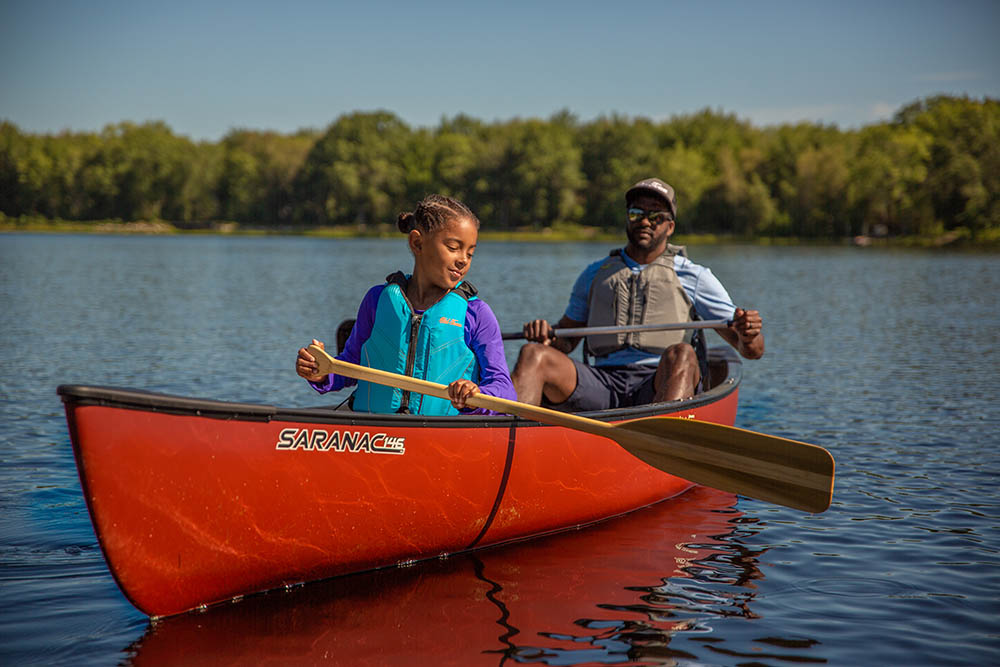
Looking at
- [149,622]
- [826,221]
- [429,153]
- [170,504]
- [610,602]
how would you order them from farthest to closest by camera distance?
[429,153]
[826,221]
[610,602]
[149,622]
[170,504]

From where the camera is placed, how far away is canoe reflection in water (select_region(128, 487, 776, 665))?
3.76 metres

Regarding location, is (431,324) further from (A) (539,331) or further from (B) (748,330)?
(B) (748,330)

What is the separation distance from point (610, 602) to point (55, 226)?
108551mm

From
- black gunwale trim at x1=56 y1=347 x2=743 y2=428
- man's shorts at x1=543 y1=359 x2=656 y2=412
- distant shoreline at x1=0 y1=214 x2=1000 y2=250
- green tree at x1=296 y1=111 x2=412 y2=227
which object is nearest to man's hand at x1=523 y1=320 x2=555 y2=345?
man's shorts at x1=543 y1=359 x2=656 y2=412

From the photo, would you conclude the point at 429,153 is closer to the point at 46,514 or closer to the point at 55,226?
the point at 55,226

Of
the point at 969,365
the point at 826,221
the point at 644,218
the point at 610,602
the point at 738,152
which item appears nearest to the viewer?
the point at 610,602

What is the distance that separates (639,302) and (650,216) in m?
0.56

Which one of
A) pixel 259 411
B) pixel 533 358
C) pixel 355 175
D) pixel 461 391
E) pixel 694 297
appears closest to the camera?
pixel 259 411

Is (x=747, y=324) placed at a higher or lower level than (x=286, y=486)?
higher

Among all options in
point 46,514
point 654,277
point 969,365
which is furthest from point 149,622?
point 969,365

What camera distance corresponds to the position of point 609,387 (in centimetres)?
587

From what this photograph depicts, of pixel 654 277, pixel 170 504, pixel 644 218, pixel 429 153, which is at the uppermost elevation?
pixel 429 153

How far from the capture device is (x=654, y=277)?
6.01 meters

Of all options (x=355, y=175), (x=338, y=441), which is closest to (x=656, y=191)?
(x=338, y=441)
